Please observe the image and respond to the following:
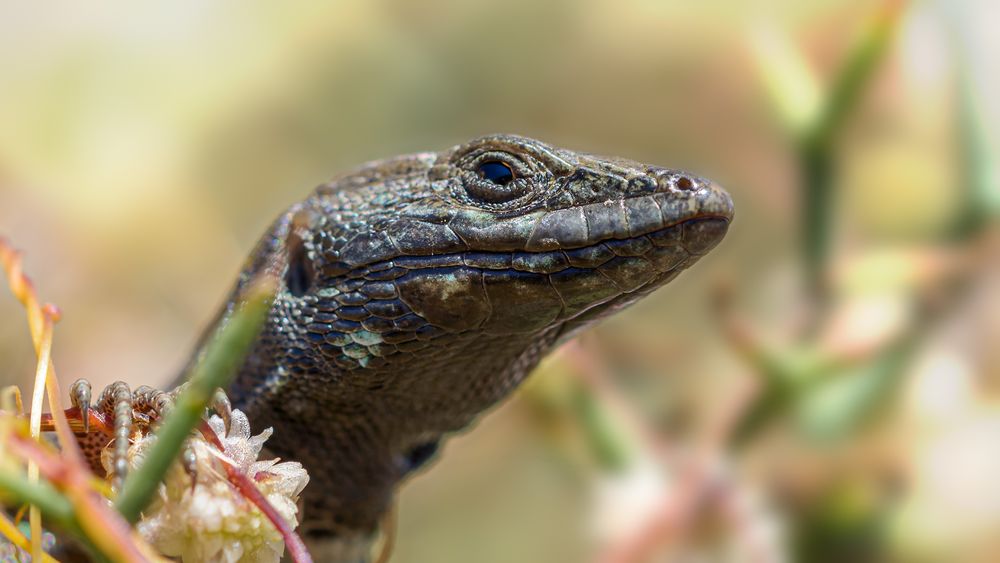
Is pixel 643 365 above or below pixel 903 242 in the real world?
below

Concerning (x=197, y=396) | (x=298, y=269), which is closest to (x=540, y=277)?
(x=298, y=269)

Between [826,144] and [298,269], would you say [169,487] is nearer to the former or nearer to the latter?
[298,269]

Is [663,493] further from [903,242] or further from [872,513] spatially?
[903,242]

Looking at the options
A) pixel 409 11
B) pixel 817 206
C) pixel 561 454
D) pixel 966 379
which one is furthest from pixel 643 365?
pixel 409 11

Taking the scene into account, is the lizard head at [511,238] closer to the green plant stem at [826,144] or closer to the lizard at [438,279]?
the lizard at [438,279]

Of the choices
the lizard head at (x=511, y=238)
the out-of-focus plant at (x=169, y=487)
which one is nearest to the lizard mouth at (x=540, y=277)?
the lizard head at (x=511, y=238)

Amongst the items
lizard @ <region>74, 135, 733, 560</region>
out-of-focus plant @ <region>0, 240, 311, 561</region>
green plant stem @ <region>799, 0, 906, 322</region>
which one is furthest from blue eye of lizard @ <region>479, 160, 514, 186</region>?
green plant stem @ <region>799, 0, 906, 322</region>
